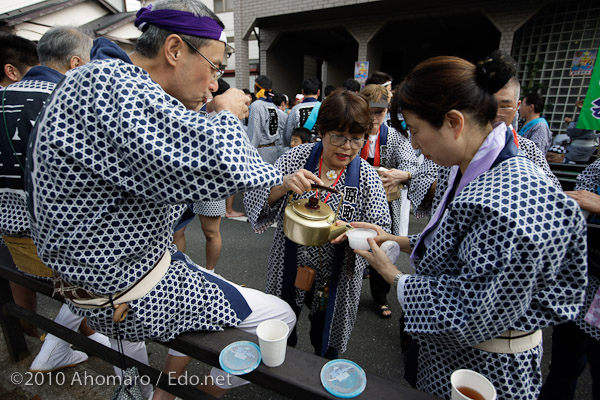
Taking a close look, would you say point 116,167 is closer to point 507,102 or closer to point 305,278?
point 305,278

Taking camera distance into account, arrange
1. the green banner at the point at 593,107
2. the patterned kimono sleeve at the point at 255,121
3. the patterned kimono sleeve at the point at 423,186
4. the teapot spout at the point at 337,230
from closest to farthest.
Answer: the teapot spout at the point at 337,230, the patterned kimono sleeve at the point at 423,186, the green banner at the point at 593,107, the patterned kimono sleeve at the point at 255,121

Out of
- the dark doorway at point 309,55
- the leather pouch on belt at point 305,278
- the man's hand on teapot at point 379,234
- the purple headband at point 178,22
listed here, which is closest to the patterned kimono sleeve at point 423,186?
the man's hand on teapot at point 379,234

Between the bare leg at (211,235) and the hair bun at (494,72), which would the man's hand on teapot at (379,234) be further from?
the bare leg at (211,235)

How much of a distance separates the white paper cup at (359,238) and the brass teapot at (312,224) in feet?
0.30

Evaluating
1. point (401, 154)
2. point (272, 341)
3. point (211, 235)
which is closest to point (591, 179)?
point (401, 154)

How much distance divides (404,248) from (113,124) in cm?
153

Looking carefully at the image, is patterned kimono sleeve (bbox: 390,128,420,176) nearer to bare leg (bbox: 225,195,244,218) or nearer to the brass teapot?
the brass teapot

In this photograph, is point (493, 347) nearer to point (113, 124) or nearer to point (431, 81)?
point (431, 81)

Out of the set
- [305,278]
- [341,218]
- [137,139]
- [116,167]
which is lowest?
[305,278]

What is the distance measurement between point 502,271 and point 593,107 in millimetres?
3248

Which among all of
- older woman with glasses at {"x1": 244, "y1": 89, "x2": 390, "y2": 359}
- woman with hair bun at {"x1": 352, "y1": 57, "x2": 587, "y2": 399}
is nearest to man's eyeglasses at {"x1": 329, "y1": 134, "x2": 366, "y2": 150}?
older woman with glasses at {"x1": 244, "y1": 89, "x2": 390, "y2": 359}

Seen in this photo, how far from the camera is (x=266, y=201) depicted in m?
2.15

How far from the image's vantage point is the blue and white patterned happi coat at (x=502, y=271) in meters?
Answer: 1.02

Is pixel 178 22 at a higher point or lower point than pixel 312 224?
higher
